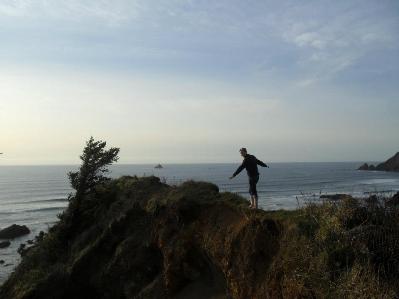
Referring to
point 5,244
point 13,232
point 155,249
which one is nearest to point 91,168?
point 155,249

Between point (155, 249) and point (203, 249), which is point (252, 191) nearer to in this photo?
point (203, 249)

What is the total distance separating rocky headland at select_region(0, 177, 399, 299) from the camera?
34.9 ft

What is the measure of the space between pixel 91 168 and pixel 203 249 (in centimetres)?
1264

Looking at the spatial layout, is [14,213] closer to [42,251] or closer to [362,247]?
[42,251]

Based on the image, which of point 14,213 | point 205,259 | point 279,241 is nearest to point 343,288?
point 279,241

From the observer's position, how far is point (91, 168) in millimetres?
27016

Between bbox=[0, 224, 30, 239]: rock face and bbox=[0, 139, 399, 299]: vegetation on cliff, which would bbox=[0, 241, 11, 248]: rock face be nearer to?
bbox=[0, 224, 30, 239]: rock face

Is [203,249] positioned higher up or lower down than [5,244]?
higher up

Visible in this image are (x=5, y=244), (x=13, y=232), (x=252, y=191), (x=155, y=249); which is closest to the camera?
(x=252, y=191)

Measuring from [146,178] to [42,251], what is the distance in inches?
279

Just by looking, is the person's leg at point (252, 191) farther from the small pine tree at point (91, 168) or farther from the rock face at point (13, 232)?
the rock face at point (13, 232)

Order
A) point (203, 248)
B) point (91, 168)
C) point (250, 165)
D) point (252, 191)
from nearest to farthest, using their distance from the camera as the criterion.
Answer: point (252, 191), point (203, 248), point (250, 165), point (91, 168)

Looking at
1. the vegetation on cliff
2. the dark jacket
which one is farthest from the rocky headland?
the dark jacket

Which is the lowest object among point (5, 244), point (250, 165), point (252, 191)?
point (5, 244)
